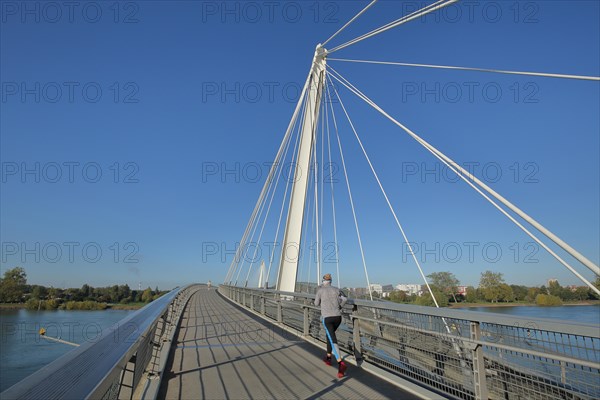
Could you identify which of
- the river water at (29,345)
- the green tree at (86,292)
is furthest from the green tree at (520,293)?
the green tree at (86,292)

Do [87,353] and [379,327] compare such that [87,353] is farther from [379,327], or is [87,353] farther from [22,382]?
[379,327]

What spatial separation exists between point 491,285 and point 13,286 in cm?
5842

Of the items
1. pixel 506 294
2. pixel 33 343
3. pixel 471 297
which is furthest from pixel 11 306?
pixel 506 294

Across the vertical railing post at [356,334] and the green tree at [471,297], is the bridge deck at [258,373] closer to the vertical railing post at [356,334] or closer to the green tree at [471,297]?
the vertical railing post at [356,334]

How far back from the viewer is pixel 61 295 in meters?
53.8

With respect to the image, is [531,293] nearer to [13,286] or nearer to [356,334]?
[356,334]

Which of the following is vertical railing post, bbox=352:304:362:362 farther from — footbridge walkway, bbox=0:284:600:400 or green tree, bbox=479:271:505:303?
green tree, bbox=479:271:505:303

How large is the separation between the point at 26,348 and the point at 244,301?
2478 cm

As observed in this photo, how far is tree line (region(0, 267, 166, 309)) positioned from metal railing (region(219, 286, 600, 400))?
148ft

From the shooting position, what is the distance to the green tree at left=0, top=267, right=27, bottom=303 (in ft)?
160

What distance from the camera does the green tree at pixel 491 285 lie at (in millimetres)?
22609

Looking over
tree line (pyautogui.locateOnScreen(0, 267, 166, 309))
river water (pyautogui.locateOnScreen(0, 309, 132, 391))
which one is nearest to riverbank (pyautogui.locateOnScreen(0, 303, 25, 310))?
tree line (pyautogui.locateOnScreen(0, 267, 166, 309))

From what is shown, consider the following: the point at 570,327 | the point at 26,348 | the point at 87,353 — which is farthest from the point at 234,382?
the point at 26,348

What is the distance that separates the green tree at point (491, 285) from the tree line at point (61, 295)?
119ft
